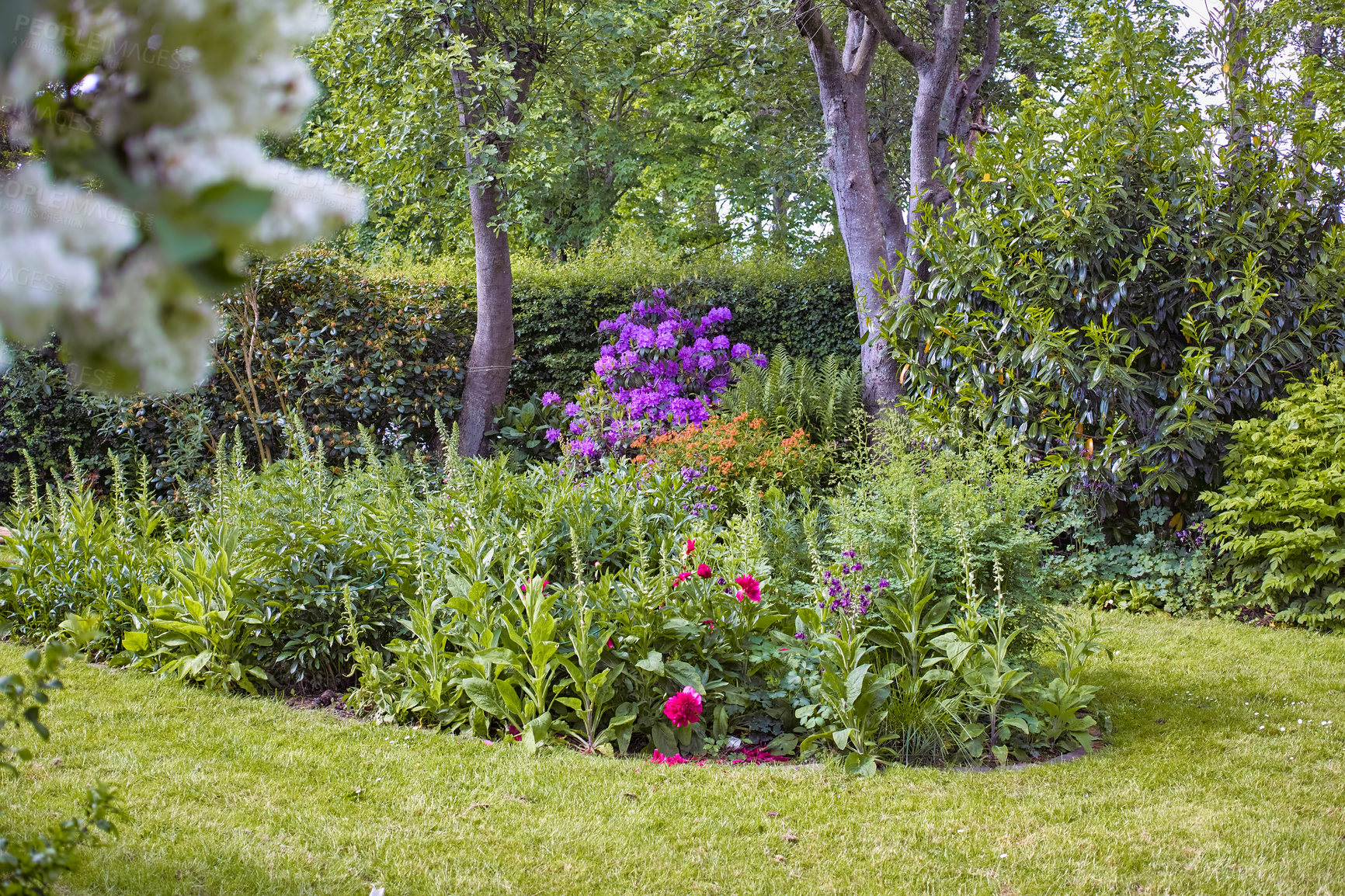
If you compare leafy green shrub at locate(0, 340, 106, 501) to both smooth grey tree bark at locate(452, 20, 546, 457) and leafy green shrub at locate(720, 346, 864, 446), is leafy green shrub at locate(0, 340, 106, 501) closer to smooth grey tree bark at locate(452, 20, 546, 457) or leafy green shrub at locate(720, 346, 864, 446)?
smooth grey tree bark at locate(452, 20, 546, 457)

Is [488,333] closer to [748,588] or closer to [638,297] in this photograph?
[638,297]

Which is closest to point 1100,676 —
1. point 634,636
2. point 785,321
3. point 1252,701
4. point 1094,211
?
point 1252,701

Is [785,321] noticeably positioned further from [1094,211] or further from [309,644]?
[309,644]

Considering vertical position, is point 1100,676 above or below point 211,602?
below

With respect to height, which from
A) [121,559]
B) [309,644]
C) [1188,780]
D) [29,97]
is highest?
[29,97]

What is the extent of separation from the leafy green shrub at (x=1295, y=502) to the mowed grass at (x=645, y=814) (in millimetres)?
1553

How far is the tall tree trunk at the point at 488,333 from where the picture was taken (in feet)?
27.4

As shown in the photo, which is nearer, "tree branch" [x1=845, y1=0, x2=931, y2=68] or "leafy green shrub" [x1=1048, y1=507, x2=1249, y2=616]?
"leafy green shrub" [x1=1048, y1=507, x2=1249, y2=616]

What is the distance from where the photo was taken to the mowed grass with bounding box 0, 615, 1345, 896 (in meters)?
2.61

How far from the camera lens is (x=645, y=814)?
9.85 ft

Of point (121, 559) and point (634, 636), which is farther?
point (121, 559)

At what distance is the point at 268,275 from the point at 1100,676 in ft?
22.6

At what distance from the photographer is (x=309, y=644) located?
4.19 m

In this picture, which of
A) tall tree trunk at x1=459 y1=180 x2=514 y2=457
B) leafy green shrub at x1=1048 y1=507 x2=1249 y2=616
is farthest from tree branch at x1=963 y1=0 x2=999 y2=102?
leafy green shrub at x1=1048 y1=507 x2=1249 y2=616
